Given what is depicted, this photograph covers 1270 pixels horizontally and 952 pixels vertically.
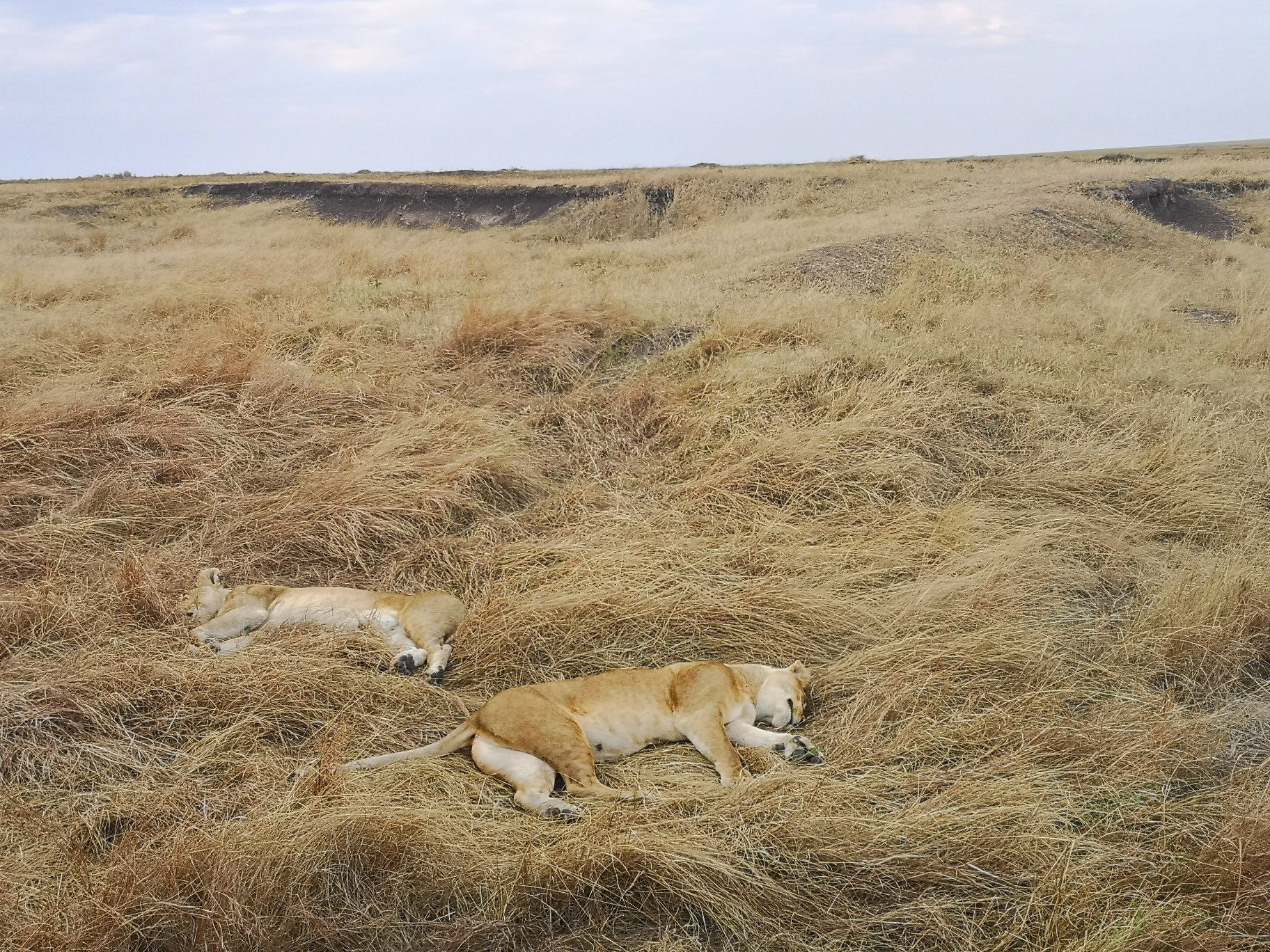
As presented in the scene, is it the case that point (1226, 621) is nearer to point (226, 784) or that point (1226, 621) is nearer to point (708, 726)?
point (708, 726)

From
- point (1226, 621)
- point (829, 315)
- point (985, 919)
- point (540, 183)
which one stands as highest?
point (540, 183)

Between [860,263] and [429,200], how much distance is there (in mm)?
20944

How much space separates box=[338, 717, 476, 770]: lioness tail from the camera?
4.04 meters

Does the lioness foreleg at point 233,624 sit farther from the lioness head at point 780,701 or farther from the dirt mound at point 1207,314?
the dirt mound at point 1207,314

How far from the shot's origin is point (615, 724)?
4.32 meters

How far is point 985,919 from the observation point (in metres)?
3.24

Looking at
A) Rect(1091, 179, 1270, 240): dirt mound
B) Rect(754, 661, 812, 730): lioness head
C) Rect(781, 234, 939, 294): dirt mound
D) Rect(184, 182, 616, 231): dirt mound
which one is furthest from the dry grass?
Rect(184, 182, 616, 231): dirt mound

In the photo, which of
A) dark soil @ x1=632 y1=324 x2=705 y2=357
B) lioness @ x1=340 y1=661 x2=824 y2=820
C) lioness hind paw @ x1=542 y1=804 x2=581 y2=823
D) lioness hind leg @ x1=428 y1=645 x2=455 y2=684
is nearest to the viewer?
lioness hind paw @ x1=542 y1=804 x2=581 y2=823

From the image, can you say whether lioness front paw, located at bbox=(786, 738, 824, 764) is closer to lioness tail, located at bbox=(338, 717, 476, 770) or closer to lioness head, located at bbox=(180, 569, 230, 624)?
lioness tail, located at bbox=(338, 717, 476, 770)

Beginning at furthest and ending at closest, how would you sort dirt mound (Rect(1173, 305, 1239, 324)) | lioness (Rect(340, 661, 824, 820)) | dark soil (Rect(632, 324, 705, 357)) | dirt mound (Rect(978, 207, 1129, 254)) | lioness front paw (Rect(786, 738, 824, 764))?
dirt mound (Rect(978, 207, 1129, 254)), dirt mound (Rect(1173, 305, 1239, 324)), dark soil (Rect(632, 324, 705, 357)), lioness front paw (Rect(786, 738, 824, 764)), lioness (Rect(340, 661, 824, 820))

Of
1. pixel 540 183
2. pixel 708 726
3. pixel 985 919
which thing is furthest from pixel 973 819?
pixel 540 183

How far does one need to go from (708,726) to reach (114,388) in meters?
6.16

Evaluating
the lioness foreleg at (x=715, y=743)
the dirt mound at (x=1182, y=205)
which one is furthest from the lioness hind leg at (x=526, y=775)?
the dirt mound at (x=1182, y=205)

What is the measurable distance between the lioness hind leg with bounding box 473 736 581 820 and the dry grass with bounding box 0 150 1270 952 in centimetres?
10
